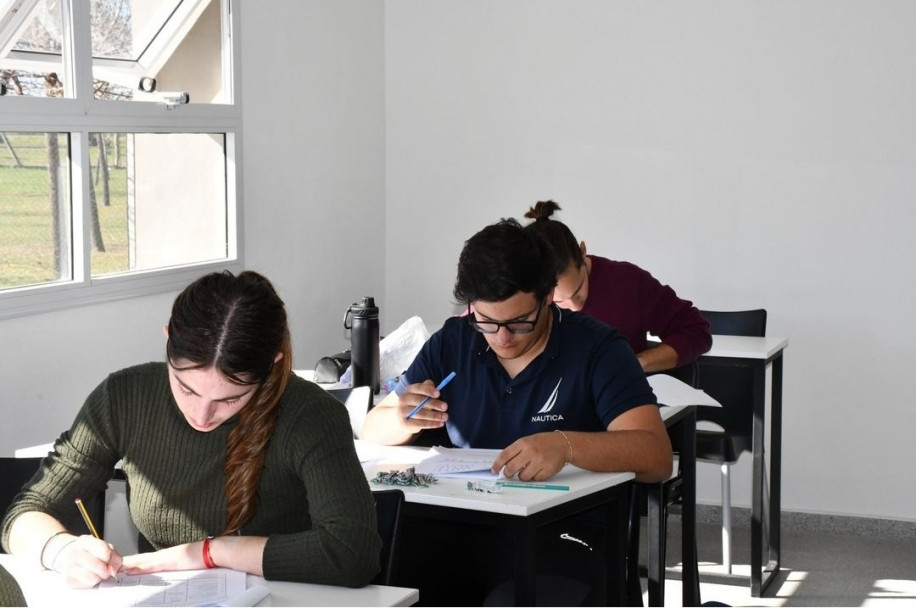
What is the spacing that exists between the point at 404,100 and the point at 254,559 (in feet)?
12.4

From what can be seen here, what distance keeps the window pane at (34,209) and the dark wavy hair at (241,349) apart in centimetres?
159

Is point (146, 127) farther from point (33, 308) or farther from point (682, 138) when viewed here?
point (682, 138)

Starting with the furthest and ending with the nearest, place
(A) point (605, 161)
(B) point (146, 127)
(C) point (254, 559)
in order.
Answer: (A) point (605, 161), (B) point (146, 127), (C) point (254, 559)

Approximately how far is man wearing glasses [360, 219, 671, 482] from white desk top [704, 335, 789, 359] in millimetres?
1486

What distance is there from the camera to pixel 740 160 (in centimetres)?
489

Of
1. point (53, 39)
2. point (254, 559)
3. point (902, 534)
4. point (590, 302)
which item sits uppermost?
point (53, 39)

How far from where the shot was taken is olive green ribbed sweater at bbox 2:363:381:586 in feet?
6.51

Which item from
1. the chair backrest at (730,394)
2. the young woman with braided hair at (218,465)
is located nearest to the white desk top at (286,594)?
the young woman with braided hair at (218,465)

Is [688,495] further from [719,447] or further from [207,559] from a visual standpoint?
[207,559]

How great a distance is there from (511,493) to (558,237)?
1352 mm

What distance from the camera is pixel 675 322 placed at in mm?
3900

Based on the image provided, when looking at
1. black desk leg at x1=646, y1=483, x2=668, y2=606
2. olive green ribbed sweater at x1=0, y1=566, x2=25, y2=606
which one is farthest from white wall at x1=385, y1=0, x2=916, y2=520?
olive green ribbed sweater at x1=0, y1=566, x2=25, y2=606

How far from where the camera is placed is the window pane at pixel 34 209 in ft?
10.8

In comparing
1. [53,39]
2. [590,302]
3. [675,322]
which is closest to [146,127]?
Answer: [53,39]
